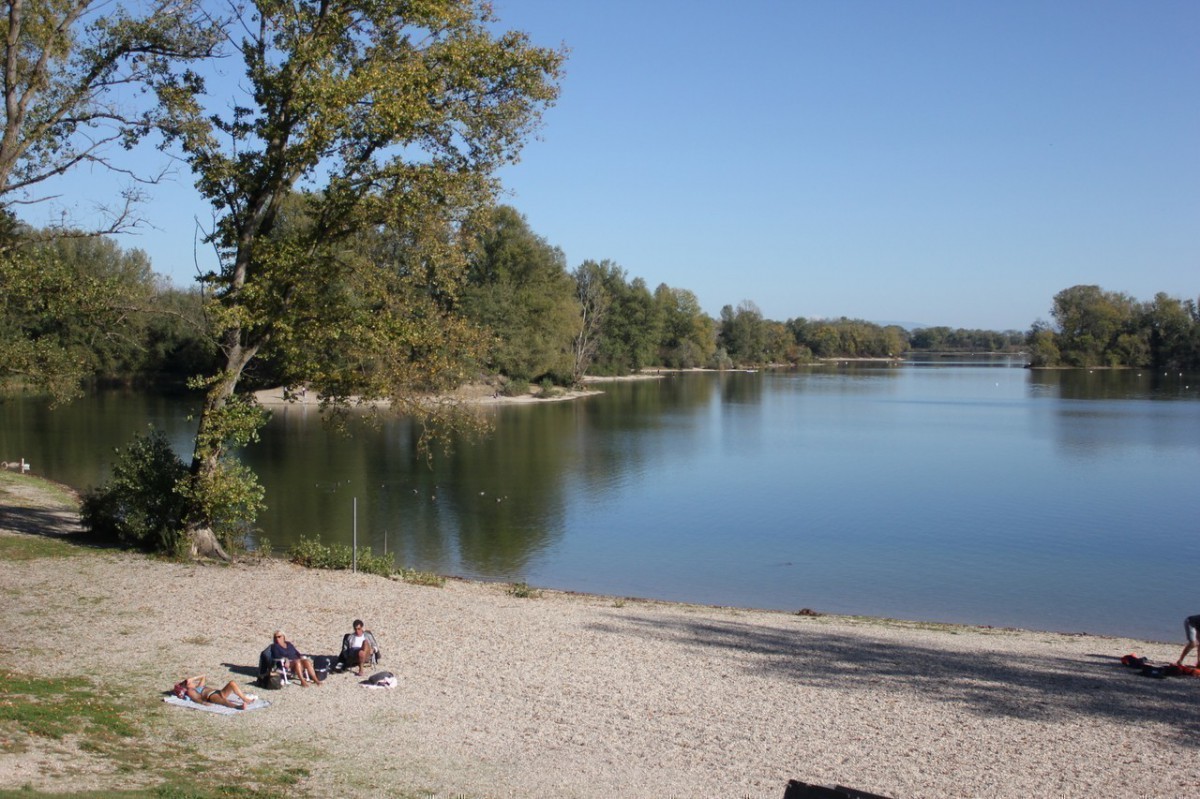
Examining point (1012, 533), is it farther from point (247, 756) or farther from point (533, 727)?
point (247, 756)

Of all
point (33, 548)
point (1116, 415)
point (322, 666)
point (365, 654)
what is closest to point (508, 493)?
point (33, 548)

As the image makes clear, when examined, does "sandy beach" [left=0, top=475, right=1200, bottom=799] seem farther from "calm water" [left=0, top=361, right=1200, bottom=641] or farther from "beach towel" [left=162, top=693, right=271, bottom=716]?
"calm water" [left=0, top=361, right=1200, bottom=641]

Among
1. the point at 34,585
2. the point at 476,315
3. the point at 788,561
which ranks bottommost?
the point at 788,561

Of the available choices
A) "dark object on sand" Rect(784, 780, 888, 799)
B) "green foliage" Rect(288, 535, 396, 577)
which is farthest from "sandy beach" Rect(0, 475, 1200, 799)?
"dark object on sand" Rect(784, 780, 888, 799)

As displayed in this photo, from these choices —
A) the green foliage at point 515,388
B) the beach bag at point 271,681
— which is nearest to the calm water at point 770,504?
the beach bag at point 271,681

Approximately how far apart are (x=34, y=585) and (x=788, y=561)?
15.8m

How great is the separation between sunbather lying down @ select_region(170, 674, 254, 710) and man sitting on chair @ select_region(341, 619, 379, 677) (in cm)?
145

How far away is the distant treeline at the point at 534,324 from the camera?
16.3m

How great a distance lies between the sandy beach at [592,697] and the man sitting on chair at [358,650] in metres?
→ 0.20

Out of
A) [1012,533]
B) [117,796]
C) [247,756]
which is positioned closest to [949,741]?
[247,756]

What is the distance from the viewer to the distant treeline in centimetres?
1628

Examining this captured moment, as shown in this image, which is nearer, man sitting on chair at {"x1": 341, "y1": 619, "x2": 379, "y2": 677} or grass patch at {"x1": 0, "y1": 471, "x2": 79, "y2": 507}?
man sitting on chair at {"x1": 341, "y1": 619, "x2": 379, "y2": 677}

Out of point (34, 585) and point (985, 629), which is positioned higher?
point (34, 585)

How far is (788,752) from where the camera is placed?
876 cm
